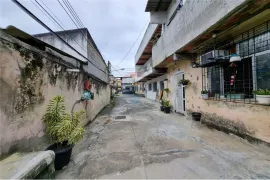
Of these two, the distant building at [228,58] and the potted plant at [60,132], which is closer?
the potted plant at [60,132]

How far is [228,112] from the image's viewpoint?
4.16 metres

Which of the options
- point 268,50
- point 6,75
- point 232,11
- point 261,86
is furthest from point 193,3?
point 6,75

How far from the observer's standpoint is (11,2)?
2324mm

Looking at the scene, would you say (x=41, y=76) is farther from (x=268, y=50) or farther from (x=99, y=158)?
(x=268, y=50)

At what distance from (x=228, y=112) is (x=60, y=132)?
447 cm

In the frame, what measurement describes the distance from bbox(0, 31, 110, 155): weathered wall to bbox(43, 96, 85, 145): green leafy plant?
0.13m

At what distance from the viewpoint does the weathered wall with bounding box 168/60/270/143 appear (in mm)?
3129

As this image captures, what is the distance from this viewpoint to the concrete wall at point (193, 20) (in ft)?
9.88

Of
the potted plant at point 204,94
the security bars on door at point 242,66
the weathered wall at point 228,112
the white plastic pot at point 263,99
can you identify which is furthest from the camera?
the potted plant at point 204,94

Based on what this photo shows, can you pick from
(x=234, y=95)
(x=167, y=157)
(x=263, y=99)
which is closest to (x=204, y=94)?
(x=234, y=95)

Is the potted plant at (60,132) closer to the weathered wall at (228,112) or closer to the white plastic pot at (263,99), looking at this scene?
the white plastic pot at (263,99)

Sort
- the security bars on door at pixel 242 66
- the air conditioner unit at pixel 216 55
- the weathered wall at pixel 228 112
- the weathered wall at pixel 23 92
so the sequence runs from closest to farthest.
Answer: the weathered wall at pixel 23 92 → the weathered wall at pixel 228 112 → the security bars on door at pixel 242 66 → the air conditioner unit at pixel 216 55

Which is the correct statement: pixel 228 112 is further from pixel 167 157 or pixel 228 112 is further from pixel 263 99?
pixel 167 157

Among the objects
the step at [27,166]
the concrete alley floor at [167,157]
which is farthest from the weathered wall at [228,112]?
the step at [27,166]
